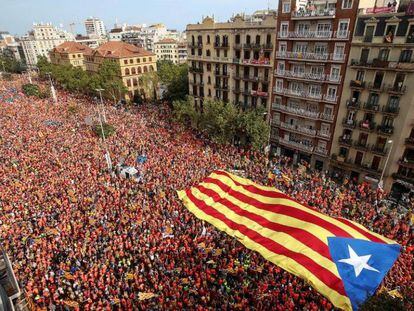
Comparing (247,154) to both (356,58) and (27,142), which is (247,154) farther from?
(27,142)

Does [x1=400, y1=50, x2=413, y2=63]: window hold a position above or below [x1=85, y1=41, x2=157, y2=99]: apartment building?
above

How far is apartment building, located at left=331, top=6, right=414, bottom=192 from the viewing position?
28.0m

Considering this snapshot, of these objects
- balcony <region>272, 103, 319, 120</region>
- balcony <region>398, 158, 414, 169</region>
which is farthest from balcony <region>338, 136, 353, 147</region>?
balcony <region>398, 158, 414, 169</region>

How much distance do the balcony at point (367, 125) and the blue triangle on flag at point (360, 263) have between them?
21684 millimetres

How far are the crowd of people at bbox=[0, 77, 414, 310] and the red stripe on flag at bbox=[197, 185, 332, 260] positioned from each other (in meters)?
4.71

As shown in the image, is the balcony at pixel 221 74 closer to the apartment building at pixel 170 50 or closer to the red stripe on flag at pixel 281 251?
the red stripe on flag at pixel 281 251

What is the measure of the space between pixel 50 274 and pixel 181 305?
9.21m

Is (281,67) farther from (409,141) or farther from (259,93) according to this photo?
(409,141)

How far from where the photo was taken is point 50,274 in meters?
19.3

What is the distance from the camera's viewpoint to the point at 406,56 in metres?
27.8

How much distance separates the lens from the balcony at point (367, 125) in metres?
31.7

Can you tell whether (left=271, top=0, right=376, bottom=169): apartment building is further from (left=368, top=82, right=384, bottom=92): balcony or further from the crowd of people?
the crowd of people

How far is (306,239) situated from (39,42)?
187m

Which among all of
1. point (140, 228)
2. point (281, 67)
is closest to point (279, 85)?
point (281, 67)
